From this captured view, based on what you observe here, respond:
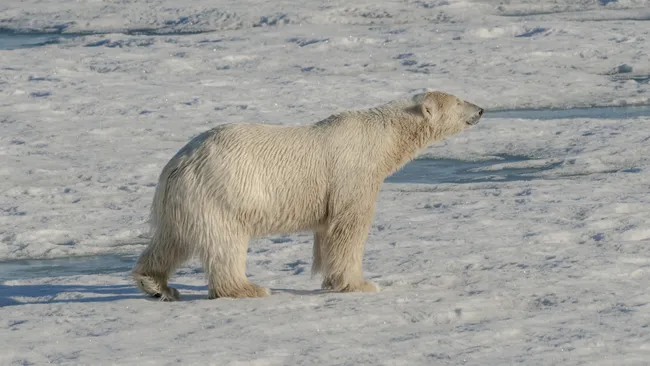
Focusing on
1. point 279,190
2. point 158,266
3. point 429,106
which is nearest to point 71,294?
point 158,266

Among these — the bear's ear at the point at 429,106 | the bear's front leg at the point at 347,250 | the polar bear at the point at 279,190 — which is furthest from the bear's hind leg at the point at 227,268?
the bear's ear at the point at 429,106

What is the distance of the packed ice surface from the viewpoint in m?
5.05

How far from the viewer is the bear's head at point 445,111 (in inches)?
246

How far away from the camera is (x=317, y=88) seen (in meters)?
12.8

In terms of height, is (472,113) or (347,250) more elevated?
(472,113)

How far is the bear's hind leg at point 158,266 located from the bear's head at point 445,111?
5.18 feet

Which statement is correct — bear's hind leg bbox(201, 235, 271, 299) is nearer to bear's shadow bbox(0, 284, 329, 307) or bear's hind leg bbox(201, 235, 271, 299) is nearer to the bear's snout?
bear's shadow bbox(0, 284, 329, 307)

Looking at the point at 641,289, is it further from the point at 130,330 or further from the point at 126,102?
the point at 126,102

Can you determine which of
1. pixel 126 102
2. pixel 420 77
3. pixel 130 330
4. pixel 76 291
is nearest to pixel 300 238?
pixel 76 291

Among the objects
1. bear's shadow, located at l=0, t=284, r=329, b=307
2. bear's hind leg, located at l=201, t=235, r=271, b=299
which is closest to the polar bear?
bear's hind leg, located at l=201, t=235, r=271, b=299

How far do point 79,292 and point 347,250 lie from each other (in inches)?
56.9

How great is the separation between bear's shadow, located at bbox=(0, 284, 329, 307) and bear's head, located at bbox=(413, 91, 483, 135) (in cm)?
114

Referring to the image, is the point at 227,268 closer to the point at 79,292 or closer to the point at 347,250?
the point at 347,250

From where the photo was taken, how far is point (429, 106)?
6.24 metres
